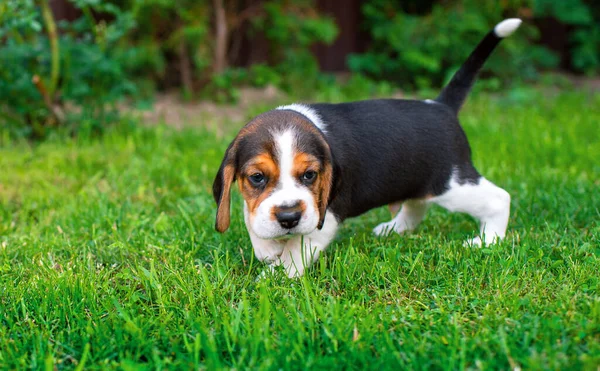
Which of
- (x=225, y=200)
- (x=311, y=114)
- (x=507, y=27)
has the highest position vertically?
(x=507, y=27)

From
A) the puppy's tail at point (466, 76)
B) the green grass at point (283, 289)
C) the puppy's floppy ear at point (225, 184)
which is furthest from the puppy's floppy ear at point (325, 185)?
the puppy's tail at point (466, 76)

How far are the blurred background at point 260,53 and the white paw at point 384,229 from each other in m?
3.68

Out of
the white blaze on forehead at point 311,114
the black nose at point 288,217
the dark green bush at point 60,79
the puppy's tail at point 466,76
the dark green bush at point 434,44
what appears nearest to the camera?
the black nose at point 288,217

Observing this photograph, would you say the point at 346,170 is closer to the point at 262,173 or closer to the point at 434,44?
the point at 262,173

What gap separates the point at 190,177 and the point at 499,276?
121 inches

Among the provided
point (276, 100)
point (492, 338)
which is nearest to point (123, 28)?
point (276, 100)

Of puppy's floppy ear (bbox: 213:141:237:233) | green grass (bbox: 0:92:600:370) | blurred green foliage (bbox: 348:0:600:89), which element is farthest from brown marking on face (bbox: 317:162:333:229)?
blurred green foliage (bbox: 348:0:600:89)

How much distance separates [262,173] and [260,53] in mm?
6894

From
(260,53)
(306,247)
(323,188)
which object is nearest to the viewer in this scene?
(323,188)

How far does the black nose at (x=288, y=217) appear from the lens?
9.91ft

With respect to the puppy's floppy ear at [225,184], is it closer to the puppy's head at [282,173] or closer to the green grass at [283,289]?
the puppy's head at [282,173]

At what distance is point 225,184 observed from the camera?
338 cm

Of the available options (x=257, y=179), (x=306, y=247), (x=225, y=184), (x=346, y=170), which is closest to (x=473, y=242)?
(x=346, y=170)

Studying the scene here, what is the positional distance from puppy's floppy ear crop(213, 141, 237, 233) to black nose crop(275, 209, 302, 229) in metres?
0.46
